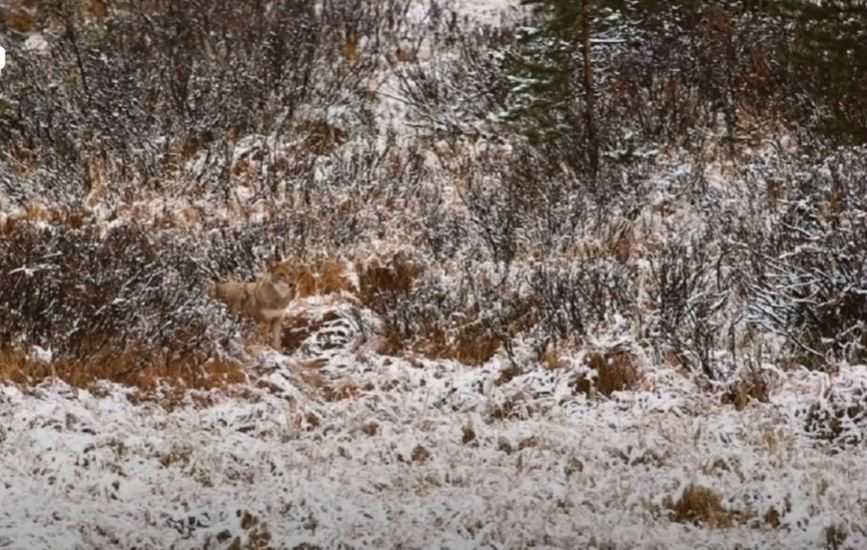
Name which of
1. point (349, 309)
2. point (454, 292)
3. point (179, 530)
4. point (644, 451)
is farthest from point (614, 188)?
point (179, 530)

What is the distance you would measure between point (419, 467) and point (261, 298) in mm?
2030

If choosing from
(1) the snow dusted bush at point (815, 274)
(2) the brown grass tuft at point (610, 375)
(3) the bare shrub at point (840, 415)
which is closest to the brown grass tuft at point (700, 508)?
(3) the bare shrub at point (840, 415)

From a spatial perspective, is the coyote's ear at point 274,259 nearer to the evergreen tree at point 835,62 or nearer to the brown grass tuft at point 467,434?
the brown grass tuft at point 467,434

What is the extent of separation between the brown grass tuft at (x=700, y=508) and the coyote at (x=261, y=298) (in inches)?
108

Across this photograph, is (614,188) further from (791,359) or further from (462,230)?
(791,359)

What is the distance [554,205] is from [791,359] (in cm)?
288

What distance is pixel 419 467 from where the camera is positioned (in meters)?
5.05

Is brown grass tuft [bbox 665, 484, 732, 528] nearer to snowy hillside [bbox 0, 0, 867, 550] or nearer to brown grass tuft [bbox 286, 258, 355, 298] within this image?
snowy hillside [bbox 0, 0, 867, 550]

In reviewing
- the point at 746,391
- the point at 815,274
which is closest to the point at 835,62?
the point at 815,274

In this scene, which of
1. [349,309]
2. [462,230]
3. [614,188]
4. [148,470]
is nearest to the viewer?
[148,470]

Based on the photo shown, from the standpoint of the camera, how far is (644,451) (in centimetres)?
509

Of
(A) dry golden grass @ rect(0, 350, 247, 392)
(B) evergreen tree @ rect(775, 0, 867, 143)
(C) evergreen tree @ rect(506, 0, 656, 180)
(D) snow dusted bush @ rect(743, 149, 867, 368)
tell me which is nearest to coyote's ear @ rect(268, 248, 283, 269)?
(A) dry golden grass @ rect(0, 350, 247, 392)

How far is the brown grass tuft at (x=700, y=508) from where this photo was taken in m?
4.60

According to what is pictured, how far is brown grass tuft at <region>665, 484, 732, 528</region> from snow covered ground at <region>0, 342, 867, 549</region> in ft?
0.08
